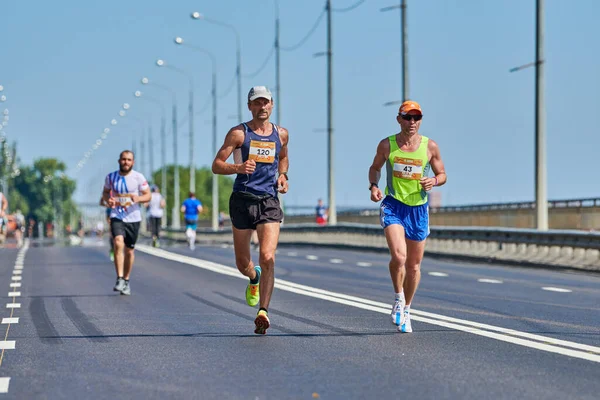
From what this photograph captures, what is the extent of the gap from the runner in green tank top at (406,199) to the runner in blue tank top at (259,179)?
2.99ft

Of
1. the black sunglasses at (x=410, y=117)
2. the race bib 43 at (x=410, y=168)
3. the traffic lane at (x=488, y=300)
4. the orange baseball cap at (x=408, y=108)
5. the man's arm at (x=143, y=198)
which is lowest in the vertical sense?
the traffic lane at (x=488, y=300)

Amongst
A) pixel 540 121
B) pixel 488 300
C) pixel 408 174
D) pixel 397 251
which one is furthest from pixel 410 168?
pixel 540 121

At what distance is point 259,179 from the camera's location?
11.4 metres

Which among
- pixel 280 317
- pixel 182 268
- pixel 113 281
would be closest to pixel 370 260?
pixel 182 268

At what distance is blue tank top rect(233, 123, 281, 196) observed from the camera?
447 inches

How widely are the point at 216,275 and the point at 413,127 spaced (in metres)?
11.4

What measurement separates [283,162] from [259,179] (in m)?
0.42

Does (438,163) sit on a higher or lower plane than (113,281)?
higher

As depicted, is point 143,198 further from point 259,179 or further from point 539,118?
point 539,118

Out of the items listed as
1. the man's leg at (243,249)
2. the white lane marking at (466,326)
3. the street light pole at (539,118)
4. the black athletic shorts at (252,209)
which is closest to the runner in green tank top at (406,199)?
the white lane marking at (466,326)

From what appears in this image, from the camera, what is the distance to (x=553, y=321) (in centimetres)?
1255

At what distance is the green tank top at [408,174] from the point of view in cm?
1157

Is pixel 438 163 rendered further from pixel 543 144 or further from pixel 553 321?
pixel 543 144

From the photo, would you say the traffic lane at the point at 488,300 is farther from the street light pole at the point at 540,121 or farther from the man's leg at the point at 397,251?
the street light pole at the point at 540,121
